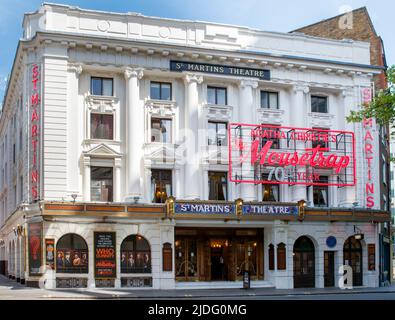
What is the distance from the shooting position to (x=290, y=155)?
38.1 meters

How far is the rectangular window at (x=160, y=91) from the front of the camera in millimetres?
36781

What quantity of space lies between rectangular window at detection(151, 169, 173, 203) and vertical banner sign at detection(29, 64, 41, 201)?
267 inches

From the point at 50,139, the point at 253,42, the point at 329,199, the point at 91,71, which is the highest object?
the point at 253,42

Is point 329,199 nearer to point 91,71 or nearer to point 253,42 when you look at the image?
point 253,42

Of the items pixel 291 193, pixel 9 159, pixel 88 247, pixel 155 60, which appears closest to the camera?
pixel 88 247

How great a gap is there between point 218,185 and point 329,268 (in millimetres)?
9225

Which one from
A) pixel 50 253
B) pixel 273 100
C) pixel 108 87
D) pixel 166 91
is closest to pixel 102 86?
pixel 108 87

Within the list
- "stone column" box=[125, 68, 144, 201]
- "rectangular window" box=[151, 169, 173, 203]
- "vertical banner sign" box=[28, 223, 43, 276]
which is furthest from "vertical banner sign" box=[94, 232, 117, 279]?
"rectangular window" box=[151, 169, 173, 203]

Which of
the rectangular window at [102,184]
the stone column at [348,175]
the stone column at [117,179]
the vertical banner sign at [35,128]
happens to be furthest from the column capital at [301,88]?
the vertical banner sign at [35,128]

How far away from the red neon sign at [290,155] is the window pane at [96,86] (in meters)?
8.43

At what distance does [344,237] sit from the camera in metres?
38.9

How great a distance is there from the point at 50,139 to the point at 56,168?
170 centimetres
